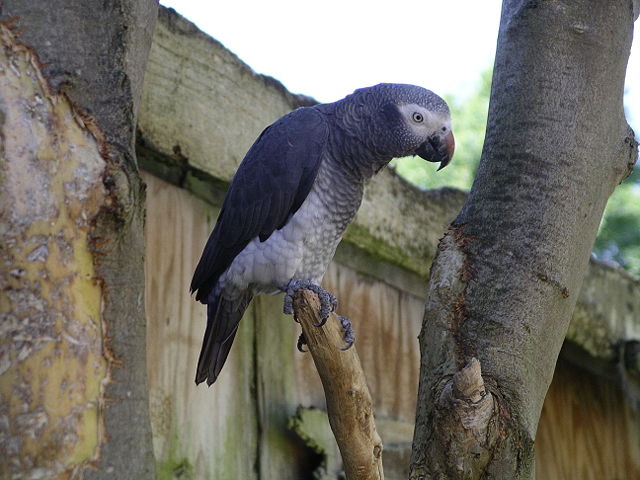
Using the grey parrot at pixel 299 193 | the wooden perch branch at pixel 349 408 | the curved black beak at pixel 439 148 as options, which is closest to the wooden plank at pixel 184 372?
the grey parrot at pixel 299 193

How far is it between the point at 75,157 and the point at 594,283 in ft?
8.43

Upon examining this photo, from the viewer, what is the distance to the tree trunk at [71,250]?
144 centimetres

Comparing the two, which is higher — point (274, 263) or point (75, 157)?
point (274, 263)

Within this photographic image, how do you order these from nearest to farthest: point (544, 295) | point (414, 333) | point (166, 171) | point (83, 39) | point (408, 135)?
point (83, 39) → point (544, 295) → point (166, 171) → point (408, 135) → point (414, 333)

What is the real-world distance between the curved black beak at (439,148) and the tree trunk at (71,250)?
145 centimetres

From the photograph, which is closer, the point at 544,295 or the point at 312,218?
the point at 544,295

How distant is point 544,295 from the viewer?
1909 millimetres

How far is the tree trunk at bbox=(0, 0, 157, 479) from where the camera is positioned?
1.44 m

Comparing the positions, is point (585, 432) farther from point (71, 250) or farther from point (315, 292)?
point (71, 250)

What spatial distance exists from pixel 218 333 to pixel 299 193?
1.83 feet

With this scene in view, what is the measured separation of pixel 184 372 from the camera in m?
2.55

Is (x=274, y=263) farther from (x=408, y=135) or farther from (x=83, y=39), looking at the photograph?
(x=83, y=39)

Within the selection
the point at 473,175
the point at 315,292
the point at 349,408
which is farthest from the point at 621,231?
Result: the point at 349,408

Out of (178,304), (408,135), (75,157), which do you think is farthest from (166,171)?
(75,157)
